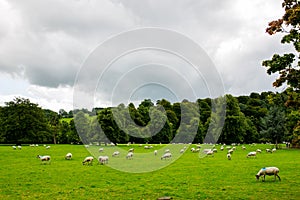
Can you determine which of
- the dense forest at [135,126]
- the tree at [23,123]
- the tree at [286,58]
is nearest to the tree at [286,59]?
the tree at [286,58]

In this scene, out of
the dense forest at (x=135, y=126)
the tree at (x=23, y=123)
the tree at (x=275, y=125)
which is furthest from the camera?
the tree at (x=23, y=123)

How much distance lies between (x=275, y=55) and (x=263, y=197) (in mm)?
6668

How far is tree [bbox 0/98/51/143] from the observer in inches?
3150

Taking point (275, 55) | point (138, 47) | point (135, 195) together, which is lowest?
point (135, 195)

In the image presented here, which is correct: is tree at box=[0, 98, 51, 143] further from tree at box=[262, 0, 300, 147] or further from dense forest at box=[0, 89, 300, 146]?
tree at box=[262, 0, 300, 147]

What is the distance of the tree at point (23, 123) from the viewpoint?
262 feet

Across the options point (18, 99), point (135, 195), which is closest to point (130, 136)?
point (18, 99)

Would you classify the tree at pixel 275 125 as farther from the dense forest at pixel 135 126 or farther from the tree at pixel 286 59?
the tree at pixel 286 59

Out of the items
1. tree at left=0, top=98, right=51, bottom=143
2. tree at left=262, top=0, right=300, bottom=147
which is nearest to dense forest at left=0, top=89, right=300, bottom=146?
tree at left=0, top=98, right=51, bottom=143

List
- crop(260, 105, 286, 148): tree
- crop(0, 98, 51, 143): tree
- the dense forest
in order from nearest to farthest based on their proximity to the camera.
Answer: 1. crop(260, 105, 286, 148): tree
2. the dense forest
3. crop(0, 98, 51, 143): tree

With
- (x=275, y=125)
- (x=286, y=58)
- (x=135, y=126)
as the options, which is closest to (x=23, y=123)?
(x=135, y=126)

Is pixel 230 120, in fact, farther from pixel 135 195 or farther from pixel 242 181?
pixel 135 195

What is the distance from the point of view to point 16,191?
16.4m

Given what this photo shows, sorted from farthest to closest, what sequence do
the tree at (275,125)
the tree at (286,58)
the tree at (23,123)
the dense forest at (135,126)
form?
1. the tree at (23,123)
2. the dense forest at (135,126)
3. the tree at (275,125)
4. the tree at (286,58)
